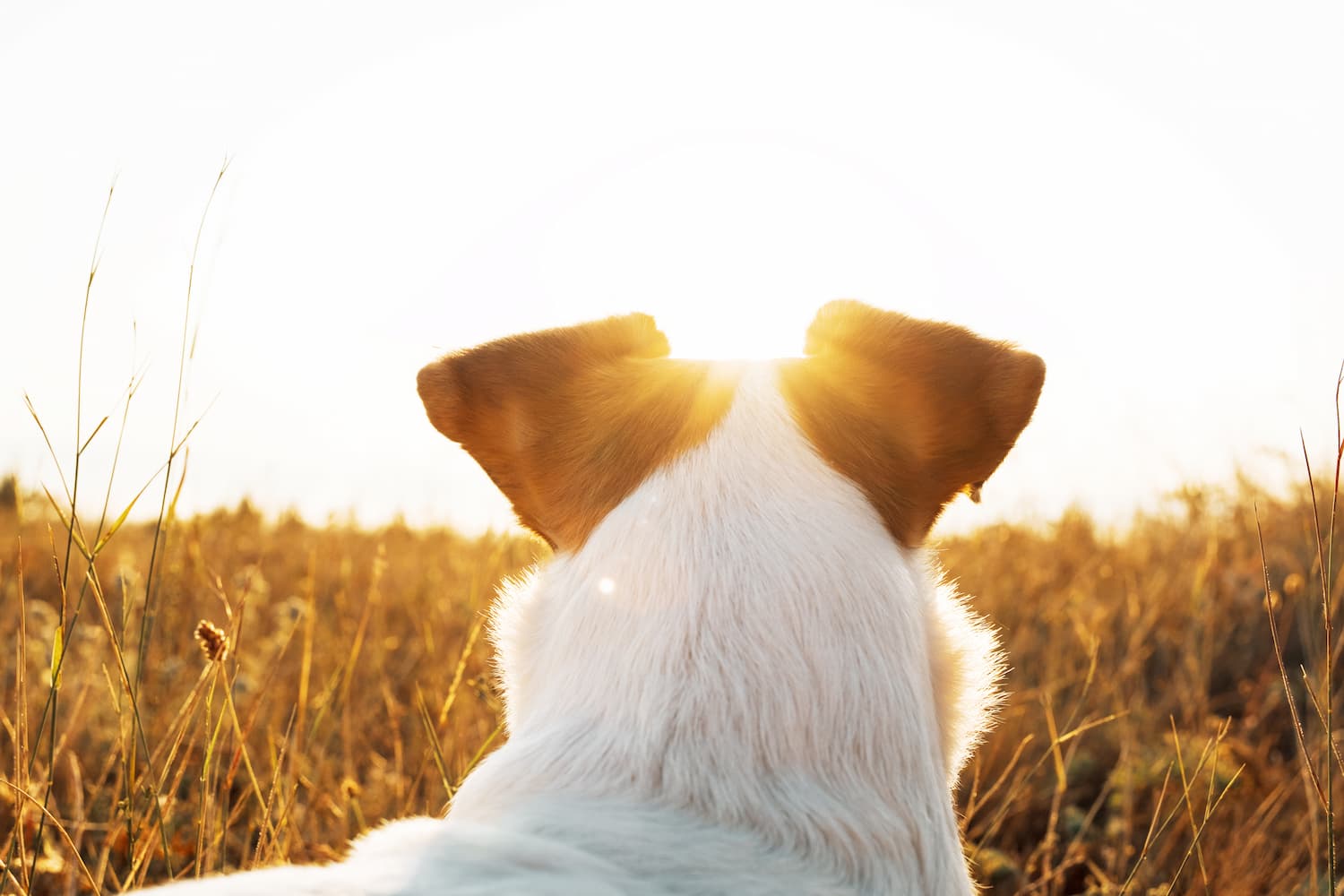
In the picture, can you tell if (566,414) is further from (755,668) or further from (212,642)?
(212,642)

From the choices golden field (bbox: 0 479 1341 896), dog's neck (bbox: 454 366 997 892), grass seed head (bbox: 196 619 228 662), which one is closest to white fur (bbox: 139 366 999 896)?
dog's neck (bbox: 454 366 997 892)

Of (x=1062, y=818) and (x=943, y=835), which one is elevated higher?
(x=943, y=835)

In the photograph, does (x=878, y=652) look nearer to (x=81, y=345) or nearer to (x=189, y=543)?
(x=81, y=345)

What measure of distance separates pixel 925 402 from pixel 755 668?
24.7 inches

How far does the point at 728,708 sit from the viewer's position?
1.63 metres

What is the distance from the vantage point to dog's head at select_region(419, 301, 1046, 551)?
6.39 ft

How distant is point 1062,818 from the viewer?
3857mm

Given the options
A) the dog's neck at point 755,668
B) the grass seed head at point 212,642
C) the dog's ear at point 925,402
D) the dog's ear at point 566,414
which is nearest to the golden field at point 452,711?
the grass seed head at point 212,642

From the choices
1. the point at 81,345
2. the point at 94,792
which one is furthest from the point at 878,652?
the point at 94,792

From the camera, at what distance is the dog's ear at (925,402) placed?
6.49 feet

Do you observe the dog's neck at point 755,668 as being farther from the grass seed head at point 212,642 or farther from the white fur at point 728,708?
the grass seed head at point 212,642

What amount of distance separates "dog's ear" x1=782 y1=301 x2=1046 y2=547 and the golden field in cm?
58

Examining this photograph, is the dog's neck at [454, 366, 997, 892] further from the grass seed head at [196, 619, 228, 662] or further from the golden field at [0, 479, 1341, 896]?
the grass seed head at [196, 619, 228, 662]

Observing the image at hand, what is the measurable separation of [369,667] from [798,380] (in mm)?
3415
